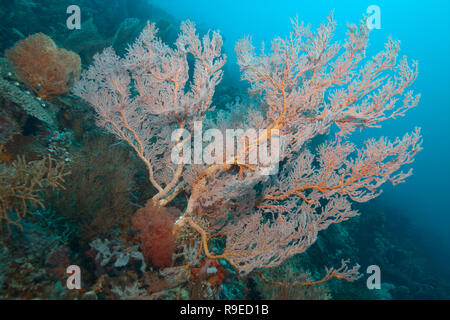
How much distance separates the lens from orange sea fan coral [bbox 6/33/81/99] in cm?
423

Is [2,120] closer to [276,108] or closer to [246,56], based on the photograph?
[246,56]

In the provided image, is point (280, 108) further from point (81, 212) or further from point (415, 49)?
point (415, 49)

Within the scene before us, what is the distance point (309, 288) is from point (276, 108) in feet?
10.7

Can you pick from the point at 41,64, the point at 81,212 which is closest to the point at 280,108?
the point at 81,212

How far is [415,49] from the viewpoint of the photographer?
87.9 meters

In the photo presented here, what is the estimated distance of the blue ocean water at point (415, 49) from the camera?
4778 cm

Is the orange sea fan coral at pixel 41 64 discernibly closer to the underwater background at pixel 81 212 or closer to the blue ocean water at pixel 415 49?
the underwater background at pixel 81 212

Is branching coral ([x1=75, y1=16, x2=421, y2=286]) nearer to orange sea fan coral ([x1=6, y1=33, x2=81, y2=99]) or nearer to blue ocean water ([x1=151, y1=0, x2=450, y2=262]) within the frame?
orange sea fan coral ([x1=6, y1=33, x2=81, y2=99])

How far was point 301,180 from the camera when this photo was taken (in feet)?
12.6

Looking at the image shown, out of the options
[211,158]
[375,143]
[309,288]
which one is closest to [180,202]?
[211,158]

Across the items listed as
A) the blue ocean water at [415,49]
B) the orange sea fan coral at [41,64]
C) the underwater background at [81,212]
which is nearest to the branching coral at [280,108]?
the underwater background at [81,212]

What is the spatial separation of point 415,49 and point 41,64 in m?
127

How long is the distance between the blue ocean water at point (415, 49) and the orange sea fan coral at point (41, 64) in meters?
31.0

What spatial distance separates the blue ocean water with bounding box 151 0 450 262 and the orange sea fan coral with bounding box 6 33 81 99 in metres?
31.0
